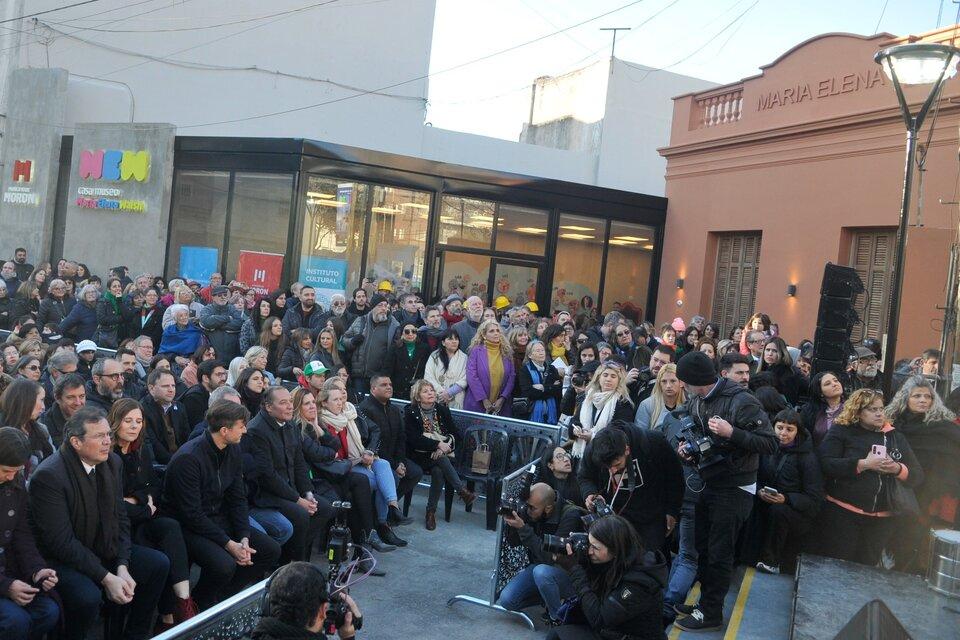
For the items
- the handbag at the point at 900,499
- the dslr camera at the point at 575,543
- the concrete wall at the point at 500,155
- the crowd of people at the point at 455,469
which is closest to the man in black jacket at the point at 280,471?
the crowd of people at the point at 455,469

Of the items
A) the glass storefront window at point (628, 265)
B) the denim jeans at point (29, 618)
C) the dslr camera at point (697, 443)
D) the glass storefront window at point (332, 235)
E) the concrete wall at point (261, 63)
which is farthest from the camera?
the concrete wall at point (261, 63)

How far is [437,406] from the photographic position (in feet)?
30.8

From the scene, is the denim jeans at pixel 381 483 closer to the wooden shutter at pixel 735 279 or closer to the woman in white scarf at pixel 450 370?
the woman in white scarf at pixel 450 370

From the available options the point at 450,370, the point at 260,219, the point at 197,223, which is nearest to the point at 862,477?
the point at 450,370

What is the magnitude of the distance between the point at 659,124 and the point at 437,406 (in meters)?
22.1

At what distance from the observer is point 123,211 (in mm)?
19578

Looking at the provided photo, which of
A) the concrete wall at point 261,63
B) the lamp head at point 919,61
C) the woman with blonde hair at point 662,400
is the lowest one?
the woman with blonde hair at point 662,400

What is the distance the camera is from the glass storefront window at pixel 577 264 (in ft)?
65.7

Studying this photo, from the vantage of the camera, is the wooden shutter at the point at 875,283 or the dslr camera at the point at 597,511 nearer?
the dslr camera at the point at 597,511

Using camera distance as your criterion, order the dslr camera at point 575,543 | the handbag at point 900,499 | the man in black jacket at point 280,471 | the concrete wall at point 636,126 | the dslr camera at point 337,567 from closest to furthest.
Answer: the dslr camera at point 337,567, the dslr camera at point 575,543, the man in black jacket at point 280,471, the handbag at point 900,499, the concrete wall at point 636,126

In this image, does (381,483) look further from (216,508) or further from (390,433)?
(216,508)

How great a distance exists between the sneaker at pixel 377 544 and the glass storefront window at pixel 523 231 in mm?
11936

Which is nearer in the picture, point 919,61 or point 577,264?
point 919,61

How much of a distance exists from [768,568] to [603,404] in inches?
81.1
